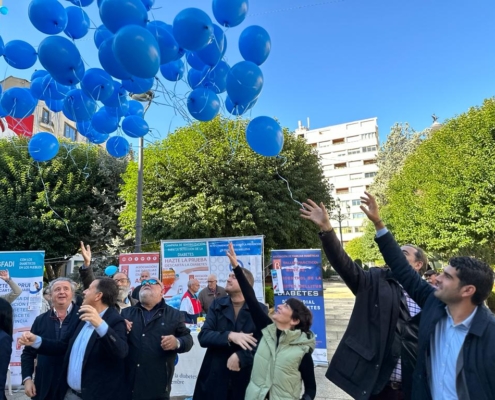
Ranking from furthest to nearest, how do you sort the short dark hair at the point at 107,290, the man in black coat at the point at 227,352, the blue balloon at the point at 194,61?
1. the blue balloon at the point at 194,61
2. the short dark hair at the point at 107,290
3. the man in black coat at the point at 227,352

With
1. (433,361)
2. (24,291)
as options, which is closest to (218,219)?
(24,291)

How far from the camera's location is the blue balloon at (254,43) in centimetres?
413

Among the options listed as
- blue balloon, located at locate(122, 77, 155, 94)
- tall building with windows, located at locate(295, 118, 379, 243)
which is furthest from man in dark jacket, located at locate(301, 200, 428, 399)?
tall building with windows, located at locate(295, 118, 379, 243)

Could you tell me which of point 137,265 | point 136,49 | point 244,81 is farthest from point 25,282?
point 244,81

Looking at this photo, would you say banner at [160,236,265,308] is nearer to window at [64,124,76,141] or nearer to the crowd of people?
the crowd of people

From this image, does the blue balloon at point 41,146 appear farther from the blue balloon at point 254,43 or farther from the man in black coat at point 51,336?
the blue balloon at point 254,43

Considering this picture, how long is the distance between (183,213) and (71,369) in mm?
9349

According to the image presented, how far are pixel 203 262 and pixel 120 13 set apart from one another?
4.37 meters

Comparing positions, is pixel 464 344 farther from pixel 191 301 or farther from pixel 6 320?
pixel 191 301

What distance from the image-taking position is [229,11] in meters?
3.96

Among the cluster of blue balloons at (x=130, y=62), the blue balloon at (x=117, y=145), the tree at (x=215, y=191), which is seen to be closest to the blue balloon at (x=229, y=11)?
the cluster of blue balloons at (x=130, y=62)

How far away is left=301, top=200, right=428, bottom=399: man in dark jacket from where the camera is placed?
2.04 meters

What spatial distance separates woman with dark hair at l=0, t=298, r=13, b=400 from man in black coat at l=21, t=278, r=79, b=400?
386 mm

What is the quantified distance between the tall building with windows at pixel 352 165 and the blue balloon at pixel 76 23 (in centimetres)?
5155
